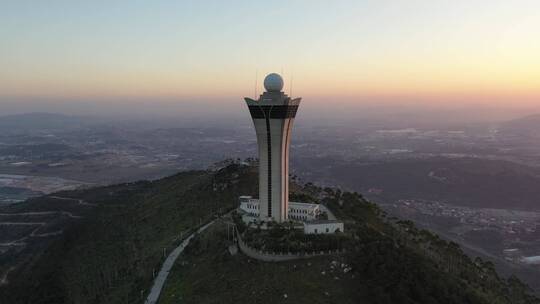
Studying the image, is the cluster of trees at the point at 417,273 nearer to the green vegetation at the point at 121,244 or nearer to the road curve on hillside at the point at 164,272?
the road curve on hillside at the point at 164,272

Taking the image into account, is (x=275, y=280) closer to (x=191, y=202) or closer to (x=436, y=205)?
(x=191, y=202)

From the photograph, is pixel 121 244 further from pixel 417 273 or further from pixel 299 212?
pixel 417 273

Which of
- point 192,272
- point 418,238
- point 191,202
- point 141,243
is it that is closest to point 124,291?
point 192,272

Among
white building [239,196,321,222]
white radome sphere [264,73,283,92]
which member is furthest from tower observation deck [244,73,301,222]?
white building [239,196,321,222]

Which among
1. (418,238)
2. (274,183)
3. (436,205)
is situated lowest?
(436,205)

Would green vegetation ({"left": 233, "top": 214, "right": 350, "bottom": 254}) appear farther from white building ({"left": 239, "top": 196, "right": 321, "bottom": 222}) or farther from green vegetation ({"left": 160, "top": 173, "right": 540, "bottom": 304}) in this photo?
white building ({"left": 239, "top": 196, "right": 321, "bottom": 222})

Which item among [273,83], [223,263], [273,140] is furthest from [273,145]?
[223,263]
